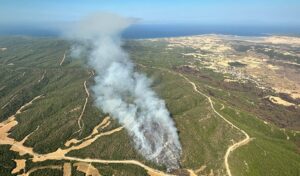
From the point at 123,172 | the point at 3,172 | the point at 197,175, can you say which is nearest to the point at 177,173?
the point at 197,175

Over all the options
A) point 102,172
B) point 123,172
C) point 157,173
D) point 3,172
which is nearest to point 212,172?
point 157,173

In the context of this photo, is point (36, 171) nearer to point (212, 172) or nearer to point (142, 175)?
point (142, 175)

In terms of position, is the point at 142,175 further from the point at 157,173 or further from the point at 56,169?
the point at 56,169

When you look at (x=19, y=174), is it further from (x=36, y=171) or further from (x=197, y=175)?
(x=197, y=175)

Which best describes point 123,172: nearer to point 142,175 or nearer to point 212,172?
point 142,175

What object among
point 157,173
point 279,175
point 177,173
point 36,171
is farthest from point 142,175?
point 279,175

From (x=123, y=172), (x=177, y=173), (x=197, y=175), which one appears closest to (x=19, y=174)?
(x=123, y=172)
